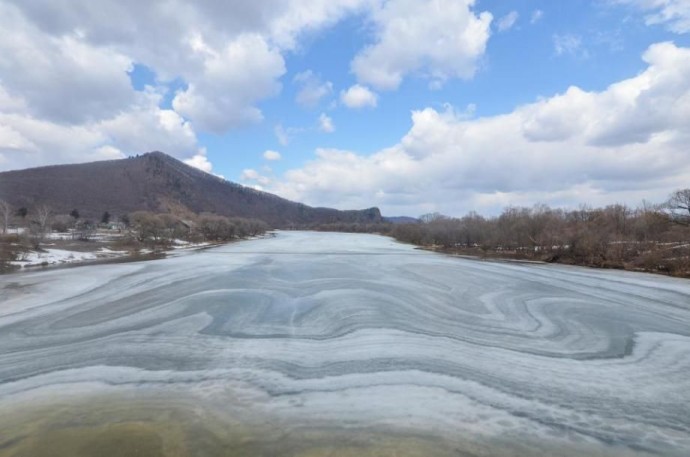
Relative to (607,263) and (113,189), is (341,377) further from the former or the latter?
(113,189)

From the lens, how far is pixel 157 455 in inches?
180

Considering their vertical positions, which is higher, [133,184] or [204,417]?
[133,184]

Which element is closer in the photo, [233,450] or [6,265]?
[233,450]

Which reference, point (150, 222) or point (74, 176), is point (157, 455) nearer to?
point (150, 222)

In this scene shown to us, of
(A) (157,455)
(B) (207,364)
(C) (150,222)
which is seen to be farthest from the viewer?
(C) (150,222)

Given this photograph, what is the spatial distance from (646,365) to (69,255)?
123 feet

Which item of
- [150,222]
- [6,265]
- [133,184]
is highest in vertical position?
[133,184]

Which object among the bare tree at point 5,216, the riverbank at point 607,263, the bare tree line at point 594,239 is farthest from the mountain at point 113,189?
the riverbank at point 607,263

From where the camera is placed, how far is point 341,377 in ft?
22.8

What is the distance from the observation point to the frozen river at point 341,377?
500 centimetres

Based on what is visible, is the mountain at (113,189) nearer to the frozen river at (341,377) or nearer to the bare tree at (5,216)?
the bare tree at (5,216)

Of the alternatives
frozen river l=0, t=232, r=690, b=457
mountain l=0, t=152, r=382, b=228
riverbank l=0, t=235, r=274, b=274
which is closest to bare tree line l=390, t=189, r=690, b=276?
frozen river l=0, t=232, r=690, b=457

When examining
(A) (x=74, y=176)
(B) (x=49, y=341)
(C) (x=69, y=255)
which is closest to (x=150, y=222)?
(C) (x=69, y=255)

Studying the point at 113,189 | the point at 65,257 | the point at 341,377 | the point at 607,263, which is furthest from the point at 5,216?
the point at 113,189
